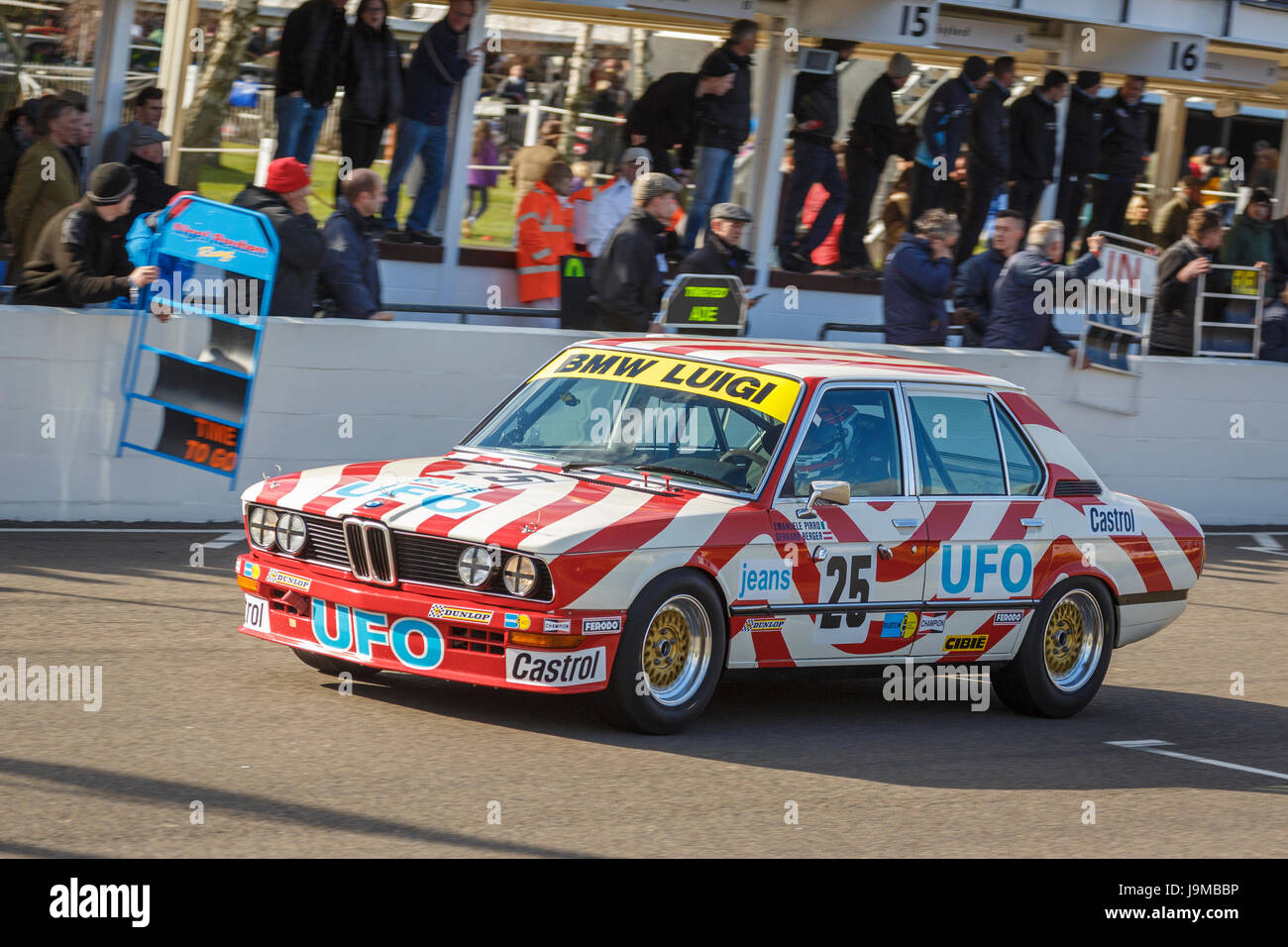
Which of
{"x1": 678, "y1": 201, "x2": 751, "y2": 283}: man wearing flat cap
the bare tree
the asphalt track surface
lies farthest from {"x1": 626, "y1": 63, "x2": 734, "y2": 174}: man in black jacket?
the asphalt track surface

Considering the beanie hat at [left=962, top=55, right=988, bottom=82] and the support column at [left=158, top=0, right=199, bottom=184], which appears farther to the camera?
the beanie hat at [left=962, top=55, right=988, bottom=82]

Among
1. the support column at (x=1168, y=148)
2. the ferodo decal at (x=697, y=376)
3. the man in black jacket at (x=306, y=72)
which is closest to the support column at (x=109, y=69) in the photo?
the man in black jacket at (x=306, y=72)

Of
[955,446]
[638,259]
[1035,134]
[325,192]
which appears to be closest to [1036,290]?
[638,259]

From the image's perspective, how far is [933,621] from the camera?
7820 millimetres

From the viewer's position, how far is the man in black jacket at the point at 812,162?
15.8m

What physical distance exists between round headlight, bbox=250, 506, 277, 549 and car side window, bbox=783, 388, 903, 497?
2.10m

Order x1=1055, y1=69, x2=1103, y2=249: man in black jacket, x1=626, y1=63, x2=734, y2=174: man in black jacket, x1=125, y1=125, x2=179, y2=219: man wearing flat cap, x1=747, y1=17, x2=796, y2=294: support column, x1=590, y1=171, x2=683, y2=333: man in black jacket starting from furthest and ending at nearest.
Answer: x1=1055, y1=69, x2=1103, y2=249: man in black jacket → x1=747, y1=17, x2=796, y2=294: support column → x1=626, y1=63, x2=734, y2=174: man in black jacket → x1=590, y1=171, x2=683, y2=333: man in black jacket → x1=125, y1=125, x2=179, y2=219: man wearing flat cap

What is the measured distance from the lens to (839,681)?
8.97m

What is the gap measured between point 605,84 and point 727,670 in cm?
953

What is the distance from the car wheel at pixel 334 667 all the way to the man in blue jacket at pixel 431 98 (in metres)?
7.15

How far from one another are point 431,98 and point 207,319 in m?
3.66

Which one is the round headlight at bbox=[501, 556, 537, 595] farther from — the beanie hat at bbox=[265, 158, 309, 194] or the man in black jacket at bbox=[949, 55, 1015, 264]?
the man in black jacket at bbox=[949, 55, 1015, 264]

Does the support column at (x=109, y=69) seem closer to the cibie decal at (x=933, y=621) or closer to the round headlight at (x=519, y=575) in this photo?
the round headlight at (x=519, y=575)

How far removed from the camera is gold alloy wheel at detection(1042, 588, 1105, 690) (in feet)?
27.6
